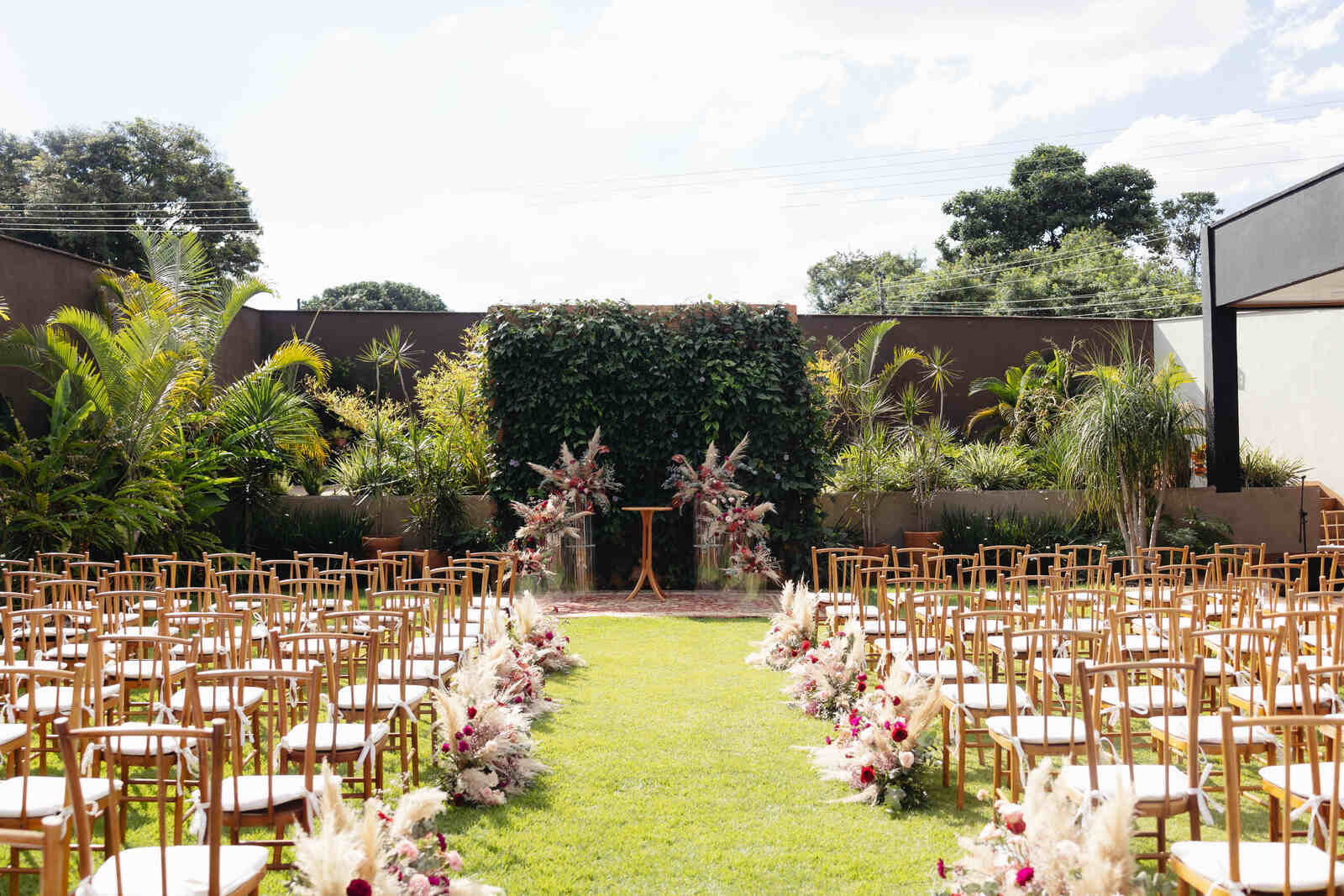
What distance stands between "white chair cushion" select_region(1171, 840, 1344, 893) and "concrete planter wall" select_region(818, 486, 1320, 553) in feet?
33.1

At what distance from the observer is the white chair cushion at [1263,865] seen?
8.46 feet

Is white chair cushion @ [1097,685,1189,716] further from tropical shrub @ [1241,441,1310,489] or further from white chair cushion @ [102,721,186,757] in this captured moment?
tropical shrub @ [1241,441,1310,489]

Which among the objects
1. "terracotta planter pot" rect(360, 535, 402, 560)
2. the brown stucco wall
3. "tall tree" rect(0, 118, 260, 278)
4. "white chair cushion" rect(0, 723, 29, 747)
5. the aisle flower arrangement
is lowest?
"white chair cushion" rect(0, 723, 29, 747)

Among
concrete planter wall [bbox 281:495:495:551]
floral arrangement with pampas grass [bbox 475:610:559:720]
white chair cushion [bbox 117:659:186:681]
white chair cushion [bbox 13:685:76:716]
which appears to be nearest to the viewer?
white chair cushion [bbox 13:685:76:716]

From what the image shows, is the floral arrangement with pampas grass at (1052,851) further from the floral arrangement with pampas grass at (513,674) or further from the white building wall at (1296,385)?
the white building wall at (1296,385)

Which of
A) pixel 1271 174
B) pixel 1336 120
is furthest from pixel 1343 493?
pixel 1271 174

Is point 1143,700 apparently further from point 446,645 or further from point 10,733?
point 10,733

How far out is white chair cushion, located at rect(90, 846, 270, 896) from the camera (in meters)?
2.53

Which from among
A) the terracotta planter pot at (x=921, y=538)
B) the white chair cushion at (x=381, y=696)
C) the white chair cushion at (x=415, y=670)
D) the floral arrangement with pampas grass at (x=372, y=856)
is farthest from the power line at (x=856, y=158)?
the floral arrangement with pampas grass at (x=372, y=856)

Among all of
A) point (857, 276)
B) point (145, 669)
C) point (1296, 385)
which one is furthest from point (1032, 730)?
point (857, 276)

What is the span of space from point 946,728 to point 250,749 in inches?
125

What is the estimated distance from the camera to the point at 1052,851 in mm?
2639

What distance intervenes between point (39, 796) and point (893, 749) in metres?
3.12

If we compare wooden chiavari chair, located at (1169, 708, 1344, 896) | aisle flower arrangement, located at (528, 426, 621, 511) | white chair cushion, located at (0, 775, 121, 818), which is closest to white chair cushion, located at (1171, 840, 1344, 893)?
wooden chiavari chair, located at (1169, 708, 1344, 896)
